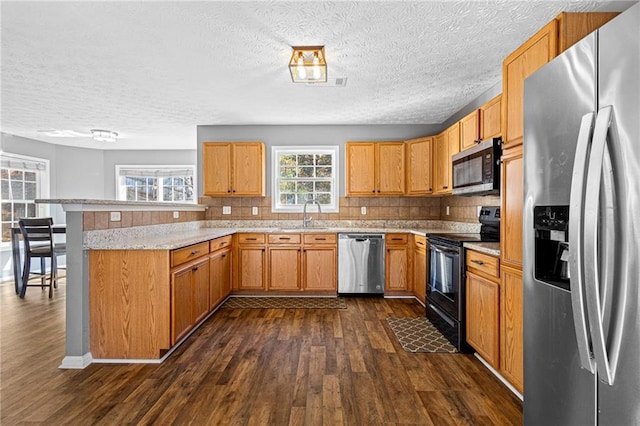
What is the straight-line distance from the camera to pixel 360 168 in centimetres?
443

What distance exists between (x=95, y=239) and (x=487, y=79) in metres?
3.84

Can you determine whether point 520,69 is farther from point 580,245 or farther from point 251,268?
point 251,268

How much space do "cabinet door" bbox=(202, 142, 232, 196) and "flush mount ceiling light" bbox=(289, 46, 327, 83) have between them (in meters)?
2.08

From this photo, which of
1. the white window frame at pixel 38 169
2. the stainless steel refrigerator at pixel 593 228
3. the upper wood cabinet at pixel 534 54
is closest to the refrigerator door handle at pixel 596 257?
the stainless steel refrigerator at pixel 593 228

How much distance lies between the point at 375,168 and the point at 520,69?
2.57m

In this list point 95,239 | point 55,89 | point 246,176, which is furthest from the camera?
point 246,176

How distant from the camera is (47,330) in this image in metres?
3.02

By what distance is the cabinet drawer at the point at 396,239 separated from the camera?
4102 millimetres

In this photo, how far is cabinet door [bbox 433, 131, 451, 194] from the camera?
148 inches

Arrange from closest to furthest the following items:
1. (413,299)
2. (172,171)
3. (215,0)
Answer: (215,0) < (413,299) < (172,171)

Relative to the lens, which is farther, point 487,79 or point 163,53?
point 487,79

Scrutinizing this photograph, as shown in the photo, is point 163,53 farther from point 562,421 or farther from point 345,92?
point 562,421

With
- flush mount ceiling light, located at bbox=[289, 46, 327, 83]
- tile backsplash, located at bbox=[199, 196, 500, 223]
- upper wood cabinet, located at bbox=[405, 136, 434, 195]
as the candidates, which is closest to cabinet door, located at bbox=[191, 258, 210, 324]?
tile backsplash, located at bbox=[199, 196, 500, 223]

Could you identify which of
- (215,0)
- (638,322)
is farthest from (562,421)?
(215,0)
